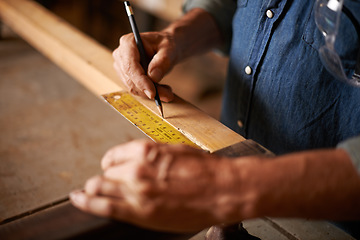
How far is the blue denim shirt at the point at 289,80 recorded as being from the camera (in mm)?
1025

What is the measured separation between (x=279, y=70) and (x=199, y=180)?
0.65m

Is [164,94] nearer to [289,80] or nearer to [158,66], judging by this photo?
[158,66]

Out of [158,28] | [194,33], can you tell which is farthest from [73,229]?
[158,28]

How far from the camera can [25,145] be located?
1572 millimetres

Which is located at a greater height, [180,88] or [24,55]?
[24,55]

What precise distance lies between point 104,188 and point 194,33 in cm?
91

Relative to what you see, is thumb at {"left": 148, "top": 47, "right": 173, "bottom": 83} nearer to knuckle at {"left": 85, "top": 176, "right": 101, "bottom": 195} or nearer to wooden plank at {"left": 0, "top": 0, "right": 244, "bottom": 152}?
wooden plank at {"left": 0, "top": 0, "right": 244, "bottom": 152}

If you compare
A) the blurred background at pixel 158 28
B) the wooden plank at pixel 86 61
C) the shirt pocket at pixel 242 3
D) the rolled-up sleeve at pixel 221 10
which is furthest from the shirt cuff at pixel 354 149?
the blurred background at pixel 158 28

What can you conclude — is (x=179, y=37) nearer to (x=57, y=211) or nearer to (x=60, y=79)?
(x=57, y=211)

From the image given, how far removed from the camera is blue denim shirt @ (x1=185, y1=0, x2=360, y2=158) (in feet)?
3.36

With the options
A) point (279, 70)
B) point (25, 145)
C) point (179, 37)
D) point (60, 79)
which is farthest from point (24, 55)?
point (279, 70)

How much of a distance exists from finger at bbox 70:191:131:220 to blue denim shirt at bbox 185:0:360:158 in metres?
0.72

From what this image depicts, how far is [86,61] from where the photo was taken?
1.50 m

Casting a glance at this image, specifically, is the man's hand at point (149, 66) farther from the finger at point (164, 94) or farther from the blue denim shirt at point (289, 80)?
the blue denim shirt at point (289, 80)
